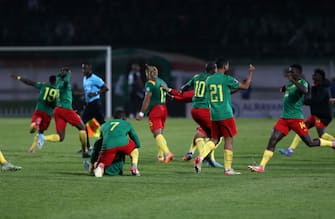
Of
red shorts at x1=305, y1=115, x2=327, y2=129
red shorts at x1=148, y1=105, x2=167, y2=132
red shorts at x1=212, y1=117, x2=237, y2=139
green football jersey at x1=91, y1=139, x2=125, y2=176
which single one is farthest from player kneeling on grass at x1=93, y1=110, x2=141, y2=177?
red shorts at x1=305, y1=115, x2=327, y2=129

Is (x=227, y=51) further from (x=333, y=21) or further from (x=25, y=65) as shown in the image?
(x=25, y=65)

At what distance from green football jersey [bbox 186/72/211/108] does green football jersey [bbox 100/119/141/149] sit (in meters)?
2.67

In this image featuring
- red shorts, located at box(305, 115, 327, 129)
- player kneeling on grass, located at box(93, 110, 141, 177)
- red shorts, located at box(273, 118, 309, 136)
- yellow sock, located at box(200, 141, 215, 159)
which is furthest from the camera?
red shorts, located at box(305, 115, 327, 129)

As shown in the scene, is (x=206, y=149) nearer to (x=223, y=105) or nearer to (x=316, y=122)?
(x=223, y=105)

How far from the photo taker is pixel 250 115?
41.0 metres

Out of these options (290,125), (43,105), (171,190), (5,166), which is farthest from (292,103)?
(43,105)

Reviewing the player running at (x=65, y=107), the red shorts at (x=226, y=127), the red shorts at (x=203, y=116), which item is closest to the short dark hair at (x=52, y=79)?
the player running at (x=65, y=107)

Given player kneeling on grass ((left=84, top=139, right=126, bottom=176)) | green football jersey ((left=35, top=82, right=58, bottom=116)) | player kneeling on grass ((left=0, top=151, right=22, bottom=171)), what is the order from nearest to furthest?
1. player kneeling on grass ((left=84, top=139, right=126, bottom=176))
2. player kneeling on grass ((left=0, top=151, right=22, bottom=171))
3. green football jersey ((left=35, top=82, right=58, bottom=116))

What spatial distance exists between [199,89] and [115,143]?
3219 mm

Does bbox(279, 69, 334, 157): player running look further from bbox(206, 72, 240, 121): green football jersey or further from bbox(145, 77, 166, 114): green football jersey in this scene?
bbox(206, 72, 240, 121): green football jersey

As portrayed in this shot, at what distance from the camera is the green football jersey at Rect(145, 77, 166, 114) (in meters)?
19.4

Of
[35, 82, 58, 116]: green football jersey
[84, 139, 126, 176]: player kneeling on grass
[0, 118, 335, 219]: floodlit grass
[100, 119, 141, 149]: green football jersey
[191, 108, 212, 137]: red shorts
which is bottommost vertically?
[0, 118, 335, 219]: floodlit grass

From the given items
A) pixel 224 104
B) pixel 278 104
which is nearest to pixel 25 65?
pixel 278 104

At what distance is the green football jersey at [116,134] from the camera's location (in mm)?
15915
